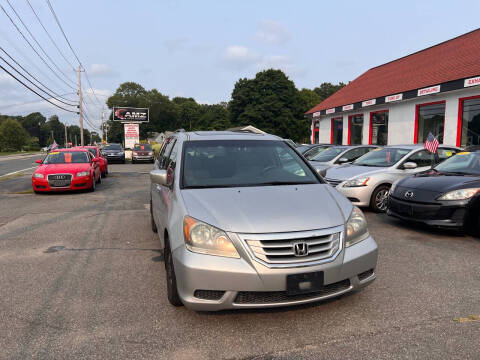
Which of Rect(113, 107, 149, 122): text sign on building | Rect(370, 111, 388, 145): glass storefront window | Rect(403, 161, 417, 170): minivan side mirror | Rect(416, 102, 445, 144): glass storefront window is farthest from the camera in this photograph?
Rect(113, 107, 149, 122): text sign on building

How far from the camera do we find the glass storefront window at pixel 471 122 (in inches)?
588

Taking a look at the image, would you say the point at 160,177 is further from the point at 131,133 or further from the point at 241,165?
the point at 131,133

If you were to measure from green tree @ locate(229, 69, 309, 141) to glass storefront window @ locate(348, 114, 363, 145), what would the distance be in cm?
2230

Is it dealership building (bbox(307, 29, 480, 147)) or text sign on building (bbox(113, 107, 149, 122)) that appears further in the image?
text sign on building (bbox(113, 107, 149, 122))

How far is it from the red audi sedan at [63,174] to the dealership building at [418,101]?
13904mm

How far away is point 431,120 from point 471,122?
228 centimetres

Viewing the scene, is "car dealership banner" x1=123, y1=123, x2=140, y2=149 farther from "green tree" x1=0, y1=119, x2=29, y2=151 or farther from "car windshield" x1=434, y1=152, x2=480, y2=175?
"green tree" x1=0, y1=119, x2=29, y2=151

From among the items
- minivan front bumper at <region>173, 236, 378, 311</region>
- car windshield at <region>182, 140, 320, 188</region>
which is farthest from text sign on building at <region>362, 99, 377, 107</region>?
minivan front bumper at <region>173, 236, 378, 311</region>

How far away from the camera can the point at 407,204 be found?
20.7 feet

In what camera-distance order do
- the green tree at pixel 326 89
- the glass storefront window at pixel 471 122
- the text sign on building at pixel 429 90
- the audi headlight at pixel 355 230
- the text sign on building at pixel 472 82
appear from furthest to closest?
the green tree at pixel 326 89 < the text sign on building at pixel 429 90 < the glass storefront window at pixel 471 122 < the text sign on building at pixel 472 82 < the audi headlight at pixel 355 230

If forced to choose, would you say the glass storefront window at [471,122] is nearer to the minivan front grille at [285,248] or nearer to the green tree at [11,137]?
the minivan front grille at [285,248]

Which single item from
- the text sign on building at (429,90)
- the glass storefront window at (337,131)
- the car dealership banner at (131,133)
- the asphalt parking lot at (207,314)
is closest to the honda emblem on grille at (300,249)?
the asphalt parking lot at (207,314)

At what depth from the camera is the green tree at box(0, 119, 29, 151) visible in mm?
97125

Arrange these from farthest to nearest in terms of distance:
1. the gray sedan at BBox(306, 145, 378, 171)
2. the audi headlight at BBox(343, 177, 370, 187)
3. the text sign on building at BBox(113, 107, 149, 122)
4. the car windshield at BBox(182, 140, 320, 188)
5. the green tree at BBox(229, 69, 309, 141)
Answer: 1. the text sign on building at BBox(113, 107, 149, 122)
2. the green tree at BBox(229, 69, 309, 141)
3. the gray sedan at BBox(306, 145, 378, 171)
4. the audi headlight at BBox(343, 177, 370, 187)
5. the car windshield at BBox(182, 140, 320, 188)
